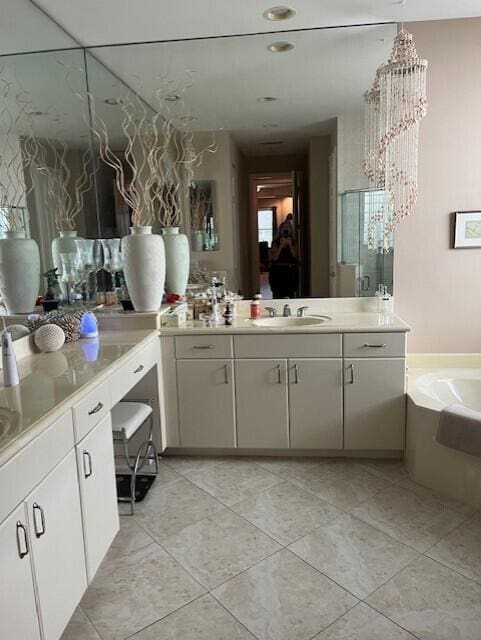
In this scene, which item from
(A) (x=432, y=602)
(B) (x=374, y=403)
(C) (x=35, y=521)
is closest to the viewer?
(C) (x=35, y=521)

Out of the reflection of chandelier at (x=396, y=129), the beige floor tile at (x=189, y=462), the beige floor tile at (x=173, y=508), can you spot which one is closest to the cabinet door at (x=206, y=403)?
the beige floor tile at (x=189, y=462)

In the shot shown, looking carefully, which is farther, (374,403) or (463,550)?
(374,403)

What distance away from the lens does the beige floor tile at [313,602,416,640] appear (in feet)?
5.32

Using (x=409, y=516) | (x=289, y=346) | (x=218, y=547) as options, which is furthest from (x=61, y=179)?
(x=409, y=516)

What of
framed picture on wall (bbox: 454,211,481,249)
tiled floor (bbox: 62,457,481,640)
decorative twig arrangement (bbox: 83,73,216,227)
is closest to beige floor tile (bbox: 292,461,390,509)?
tiled floor (bbox: 62,457,481,640)

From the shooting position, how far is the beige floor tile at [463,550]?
6.36ft

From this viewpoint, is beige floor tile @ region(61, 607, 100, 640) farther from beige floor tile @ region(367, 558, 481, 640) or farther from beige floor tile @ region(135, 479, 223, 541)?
beige floor tile @ region(367, 558, 481, 640)

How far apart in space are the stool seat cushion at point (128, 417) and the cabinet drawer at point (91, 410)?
13.7 inches

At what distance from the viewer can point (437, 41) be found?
288 centimetres

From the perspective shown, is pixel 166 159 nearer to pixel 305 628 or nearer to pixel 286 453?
pixel 286 453

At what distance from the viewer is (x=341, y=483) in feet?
8.59

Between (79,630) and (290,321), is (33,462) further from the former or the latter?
(290,321)

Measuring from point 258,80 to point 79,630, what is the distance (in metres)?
2.96

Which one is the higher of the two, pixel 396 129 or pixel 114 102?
pixel 114 102
